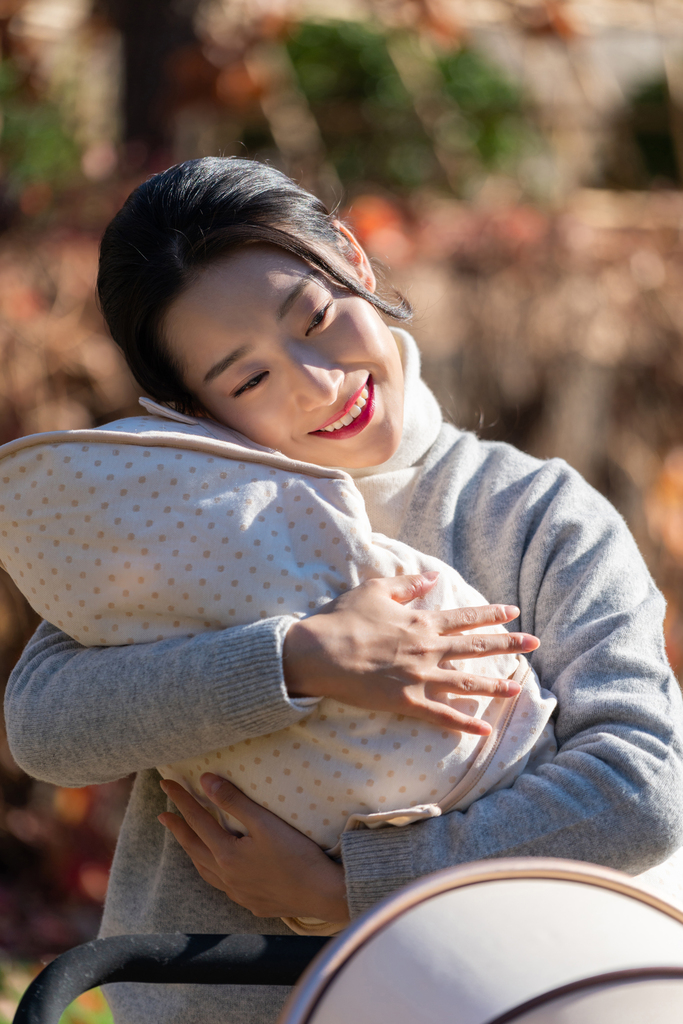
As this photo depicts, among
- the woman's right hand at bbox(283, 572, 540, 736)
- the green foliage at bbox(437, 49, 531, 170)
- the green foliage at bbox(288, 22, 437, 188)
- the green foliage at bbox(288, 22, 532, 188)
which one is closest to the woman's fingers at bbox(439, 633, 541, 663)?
the woman's right hand at bbox(283, 572, 540, 736)

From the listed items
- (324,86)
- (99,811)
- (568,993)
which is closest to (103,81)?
(324,86)

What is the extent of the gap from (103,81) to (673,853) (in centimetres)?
911

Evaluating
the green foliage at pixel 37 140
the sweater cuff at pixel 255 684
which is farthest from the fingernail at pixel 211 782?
the green foliage at pixel 37 140

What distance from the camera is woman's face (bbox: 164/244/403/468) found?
4.32ft

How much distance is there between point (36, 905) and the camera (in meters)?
3.25

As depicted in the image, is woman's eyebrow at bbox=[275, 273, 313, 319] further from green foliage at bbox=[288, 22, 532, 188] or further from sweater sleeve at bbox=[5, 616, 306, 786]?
green foliage at bbox=[288, 22, 532, 188]

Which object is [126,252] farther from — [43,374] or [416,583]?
[43,374]

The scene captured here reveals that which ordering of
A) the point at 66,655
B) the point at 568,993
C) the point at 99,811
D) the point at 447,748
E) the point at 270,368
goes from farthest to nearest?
the point at 99,811, the point at 270,368, the point at 66,655, the point at 447,748, the point at 568,993

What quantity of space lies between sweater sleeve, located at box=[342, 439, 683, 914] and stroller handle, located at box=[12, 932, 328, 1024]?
0.19 metres

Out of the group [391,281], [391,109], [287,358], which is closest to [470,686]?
[287,358]

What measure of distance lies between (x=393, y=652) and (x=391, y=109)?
299 inches

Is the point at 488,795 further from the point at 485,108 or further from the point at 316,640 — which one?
the point at 485,108

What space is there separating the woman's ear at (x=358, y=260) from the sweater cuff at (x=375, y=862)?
0.86 meters

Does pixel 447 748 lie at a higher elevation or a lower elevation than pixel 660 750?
higher
